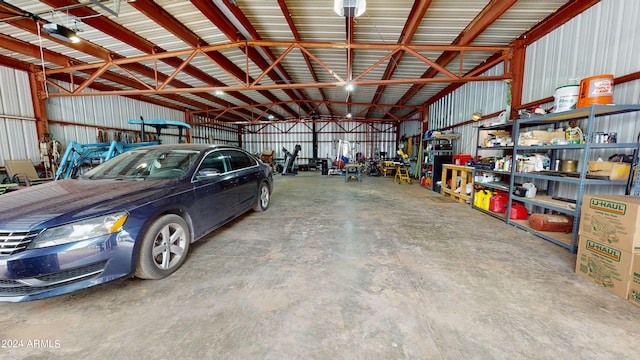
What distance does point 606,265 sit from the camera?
85.2 inches

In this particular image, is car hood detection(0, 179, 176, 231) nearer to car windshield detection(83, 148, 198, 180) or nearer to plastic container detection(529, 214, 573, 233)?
car windshield detection(83, 148, 198, 180)

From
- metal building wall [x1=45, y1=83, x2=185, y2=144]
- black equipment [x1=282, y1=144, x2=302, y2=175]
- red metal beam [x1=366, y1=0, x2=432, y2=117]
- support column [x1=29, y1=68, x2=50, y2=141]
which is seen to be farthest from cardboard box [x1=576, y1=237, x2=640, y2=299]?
metal building wall [x1=45, y1=83, x2=185, y2=144]

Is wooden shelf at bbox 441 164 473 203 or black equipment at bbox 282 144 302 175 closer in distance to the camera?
wooden shelf at bbox 441 164 473 203

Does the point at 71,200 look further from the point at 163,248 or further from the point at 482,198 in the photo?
the point at 482,198

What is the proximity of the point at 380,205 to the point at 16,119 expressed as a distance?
34.5ft

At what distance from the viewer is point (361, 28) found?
4.86 m

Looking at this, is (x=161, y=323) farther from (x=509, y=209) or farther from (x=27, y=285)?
(x=509, y=209)

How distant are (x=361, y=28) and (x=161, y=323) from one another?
5855 mm

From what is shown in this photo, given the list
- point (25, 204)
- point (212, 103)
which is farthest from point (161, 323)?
point (212, 103)

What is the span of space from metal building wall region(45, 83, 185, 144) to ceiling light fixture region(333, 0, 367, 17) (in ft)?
32.5

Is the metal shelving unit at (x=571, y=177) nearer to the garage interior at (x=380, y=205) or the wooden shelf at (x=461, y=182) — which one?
the garage interior at (x=380, y=205)

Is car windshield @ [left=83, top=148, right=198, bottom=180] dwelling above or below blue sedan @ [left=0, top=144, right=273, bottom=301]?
above

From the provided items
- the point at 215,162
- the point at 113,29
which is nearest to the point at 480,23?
the point at 215,162

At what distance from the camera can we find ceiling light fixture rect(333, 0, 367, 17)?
2.98 m
